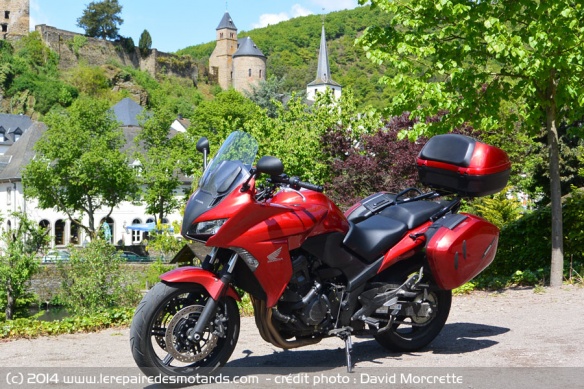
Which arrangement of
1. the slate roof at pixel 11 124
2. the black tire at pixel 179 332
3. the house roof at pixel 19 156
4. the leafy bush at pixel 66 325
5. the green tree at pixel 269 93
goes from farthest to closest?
the green tree at pixel 269 93
the slate roof at pixel 11 124
the house roof at pixel 19 156
the leafy bush at pixel 66 325
the black tire at pixel 179 332

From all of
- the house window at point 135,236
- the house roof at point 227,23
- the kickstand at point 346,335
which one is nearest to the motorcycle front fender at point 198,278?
the kickstand at point 346,335

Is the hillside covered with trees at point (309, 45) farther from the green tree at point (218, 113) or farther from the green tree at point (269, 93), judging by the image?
the green tree at point (218, 113)

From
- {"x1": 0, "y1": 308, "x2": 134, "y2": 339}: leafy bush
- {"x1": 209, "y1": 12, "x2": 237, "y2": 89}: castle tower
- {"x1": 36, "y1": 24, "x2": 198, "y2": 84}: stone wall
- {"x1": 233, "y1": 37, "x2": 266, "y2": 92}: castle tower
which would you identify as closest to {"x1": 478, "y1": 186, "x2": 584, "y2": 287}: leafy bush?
{"x1": 0, "y1": 308, "x2": 134, "y2": 339}: leafy bush

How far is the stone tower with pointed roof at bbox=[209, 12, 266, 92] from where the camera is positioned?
129500 mm

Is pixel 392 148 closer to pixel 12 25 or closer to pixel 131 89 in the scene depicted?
pixel 131 89

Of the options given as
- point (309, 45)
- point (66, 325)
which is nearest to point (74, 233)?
point (66, 325)

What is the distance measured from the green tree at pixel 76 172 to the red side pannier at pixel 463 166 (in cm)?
4740

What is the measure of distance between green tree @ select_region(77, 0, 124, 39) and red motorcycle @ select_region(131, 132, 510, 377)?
115 m

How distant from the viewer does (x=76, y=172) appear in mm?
53594

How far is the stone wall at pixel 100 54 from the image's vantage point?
10781cm

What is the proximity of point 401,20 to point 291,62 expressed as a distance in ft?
500

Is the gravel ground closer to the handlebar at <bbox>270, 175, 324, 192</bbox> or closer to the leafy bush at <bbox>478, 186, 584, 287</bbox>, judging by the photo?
the handlebar at <bbox>270, 175, 324, 192</bbox>

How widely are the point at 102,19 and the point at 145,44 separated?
22.6 feet

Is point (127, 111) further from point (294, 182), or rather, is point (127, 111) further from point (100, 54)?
point (294, 182)
